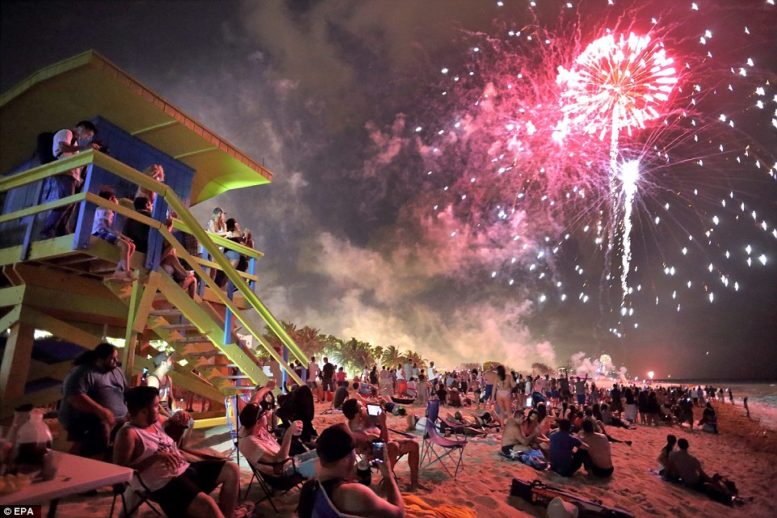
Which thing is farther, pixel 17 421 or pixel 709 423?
pixel 709 423

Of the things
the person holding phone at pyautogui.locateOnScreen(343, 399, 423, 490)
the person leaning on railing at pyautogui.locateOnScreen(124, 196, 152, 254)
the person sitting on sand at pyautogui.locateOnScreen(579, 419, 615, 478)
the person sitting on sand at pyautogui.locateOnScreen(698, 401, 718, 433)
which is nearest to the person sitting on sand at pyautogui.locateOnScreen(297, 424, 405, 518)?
the person holding phone at pyautogui.locateOnScreen(343, 399, 423, 490)

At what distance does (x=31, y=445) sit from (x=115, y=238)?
447 centimetres

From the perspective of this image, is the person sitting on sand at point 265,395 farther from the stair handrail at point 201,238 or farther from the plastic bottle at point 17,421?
the plastic bottle at point 17,421

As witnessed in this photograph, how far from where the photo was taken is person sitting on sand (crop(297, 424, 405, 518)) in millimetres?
2594

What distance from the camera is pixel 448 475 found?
6.88 m

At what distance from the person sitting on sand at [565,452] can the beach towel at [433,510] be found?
3.27 metres

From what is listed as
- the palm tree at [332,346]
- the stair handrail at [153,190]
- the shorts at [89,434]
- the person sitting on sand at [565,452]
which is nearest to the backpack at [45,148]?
the stair handrail at [153,190]

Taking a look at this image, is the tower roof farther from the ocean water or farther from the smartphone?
the ocean water

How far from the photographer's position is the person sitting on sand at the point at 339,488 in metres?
2.59

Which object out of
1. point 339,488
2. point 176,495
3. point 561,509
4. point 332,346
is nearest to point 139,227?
point 176,495

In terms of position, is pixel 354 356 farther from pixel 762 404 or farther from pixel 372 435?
pixel 372 435

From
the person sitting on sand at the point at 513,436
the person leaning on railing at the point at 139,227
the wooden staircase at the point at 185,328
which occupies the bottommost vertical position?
the person sitting on sand at the point at 513,436

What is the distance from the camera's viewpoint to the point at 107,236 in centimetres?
613

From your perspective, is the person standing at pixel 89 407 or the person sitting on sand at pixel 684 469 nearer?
the person standing at pixel 89 407
